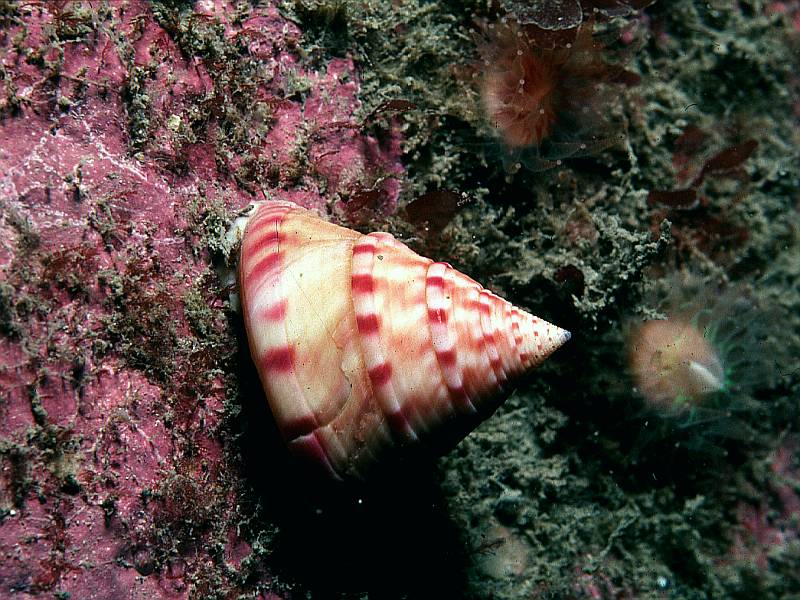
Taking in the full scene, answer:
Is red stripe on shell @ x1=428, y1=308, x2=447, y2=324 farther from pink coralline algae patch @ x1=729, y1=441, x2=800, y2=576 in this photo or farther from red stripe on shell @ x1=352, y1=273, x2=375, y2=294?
pink coralline algae patch @ x1=729, y1=441, x2=800, y2=576

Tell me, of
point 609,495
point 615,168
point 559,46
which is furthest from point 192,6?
point 609,495

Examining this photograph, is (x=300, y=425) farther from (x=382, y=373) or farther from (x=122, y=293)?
(x=122, y=293)

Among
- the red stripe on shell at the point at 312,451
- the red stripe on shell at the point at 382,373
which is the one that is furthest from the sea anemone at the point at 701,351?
the red stripe on shell at the point at 312,451

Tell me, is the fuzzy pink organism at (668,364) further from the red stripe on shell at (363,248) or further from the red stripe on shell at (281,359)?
the red stripe on shell at (281,359)

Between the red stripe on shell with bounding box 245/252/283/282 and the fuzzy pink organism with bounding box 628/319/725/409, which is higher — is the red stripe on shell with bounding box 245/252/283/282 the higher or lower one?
the higher one

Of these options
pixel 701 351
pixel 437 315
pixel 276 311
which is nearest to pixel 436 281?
pixel 437 315

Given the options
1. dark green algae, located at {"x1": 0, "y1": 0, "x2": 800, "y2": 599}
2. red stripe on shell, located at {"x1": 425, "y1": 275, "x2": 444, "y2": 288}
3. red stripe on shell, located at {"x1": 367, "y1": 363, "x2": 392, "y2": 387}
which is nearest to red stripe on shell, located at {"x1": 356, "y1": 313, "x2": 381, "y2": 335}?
red stripe on shell, located at {"x1": 367, "y1": 363, "x2": 392, "y2": 387}
